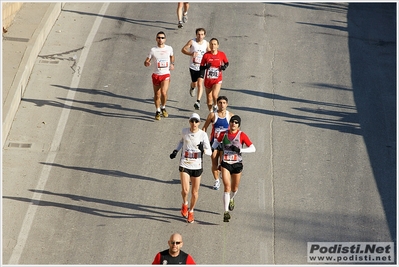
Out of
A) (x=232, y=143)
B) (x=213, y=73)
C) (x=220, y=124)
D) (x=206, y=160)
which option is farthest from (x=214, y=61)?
(x=232, y=143)

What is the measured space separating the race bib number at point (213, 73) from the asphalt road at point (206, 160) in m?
1.30

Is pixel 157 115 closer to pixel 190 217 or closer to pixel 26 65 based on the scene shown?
pixel 26 65

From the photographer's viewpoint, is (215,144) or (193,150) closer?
(193,150)

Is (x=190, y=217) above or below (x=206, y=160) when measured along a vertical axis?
below

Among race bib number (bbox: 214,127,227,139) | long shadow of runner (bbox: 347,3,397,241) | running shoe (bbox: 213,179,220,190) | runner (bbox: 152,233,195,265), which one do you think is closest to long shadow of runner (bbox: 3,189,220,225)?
running shoe (bbox: 213,179,220,190)

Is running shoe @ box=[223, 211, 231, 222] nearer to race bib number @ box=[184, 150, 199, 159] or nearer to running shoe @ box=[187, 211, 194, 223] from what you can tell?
running shoe @ box=[187, 211, 194, 223]

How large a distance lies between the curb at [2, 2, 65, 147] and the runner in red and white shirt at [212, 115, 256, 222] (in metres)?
4.95

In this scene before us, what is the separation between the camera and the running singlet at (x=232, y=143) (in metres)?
14.3

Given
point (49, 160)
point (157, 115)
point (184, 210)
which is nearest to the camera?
→ point (184, 210)

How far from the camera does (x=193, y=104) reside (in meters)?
19.5

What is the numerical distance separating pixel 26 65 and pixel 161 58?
A: 3680 millimetres

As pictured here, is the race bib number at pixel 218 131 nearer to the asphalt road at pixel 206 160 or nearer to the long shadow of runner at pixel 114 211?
the asphalt road at pixel 206 160

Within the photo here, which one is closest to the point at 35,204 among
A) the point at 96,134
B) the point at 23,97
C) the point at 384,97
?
the point at 96,134

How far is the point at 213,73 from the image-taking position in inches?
698
